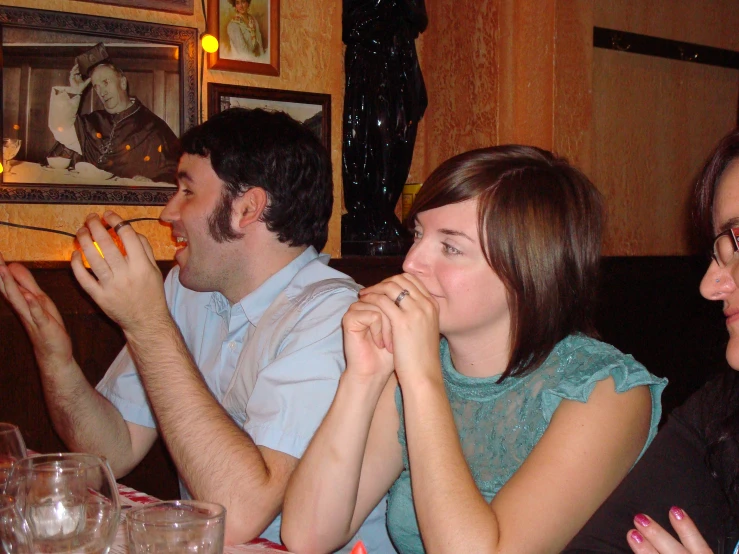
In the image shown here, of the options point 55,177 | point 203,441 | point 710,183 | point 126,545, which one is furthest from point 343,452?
point 55,177

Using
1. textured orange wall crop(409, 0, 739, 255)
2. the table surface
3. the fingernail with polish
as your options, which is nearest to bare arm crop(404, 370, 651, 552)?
the fingernail with polish

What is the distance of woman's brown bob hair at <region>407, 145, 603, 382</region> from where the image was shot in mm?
1324

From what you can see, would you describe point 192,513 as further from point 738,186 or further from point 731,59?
point 731,59

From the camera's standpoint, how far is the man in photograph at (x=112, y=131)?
86.0 inches

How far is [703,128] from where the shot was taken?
401 cm

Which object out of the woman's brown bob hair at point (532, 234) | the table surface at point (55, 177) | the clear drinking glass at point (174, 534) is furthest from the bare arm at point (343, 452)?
the table surface at point (55, 177)

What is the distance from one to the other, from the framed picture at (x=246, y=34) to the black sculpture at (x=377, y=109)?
44cm

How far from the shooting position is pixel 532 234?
1331 mm

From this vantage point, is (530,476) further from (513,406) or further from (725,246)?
(725,246)

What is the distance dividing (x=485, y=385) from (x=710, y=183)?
53 cm

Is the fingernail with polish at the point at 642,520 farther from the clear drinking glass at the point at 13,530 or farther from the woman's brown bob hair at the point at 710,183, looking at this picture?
the clear drinking glass at the point at 13,530

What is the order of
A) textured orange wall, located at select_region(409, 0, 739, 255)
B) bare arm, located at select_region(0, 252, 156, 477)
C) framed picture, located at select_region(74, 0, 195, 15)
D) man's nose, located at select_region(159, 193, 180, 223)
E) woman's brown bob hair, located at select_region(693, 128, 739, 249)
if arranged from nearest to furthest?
woman's brown bob hair, located at select_region(693, 128, 739, 249), bare arm, located at select_region(0, 252, 156, 477), man's nose, located at select_region(159, 193, 180, 223), framed picture, located at select_region(74, 0, 195, 15), textured orange wall, located at select_region(409, 0, 739, 255)

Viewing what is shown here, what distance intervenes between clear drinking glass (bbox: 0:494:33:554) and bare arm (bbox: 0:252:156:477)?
97cm

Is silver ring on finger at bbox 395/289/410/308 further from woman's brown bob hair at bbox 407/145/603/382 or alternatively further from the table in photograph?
the table in photograph
